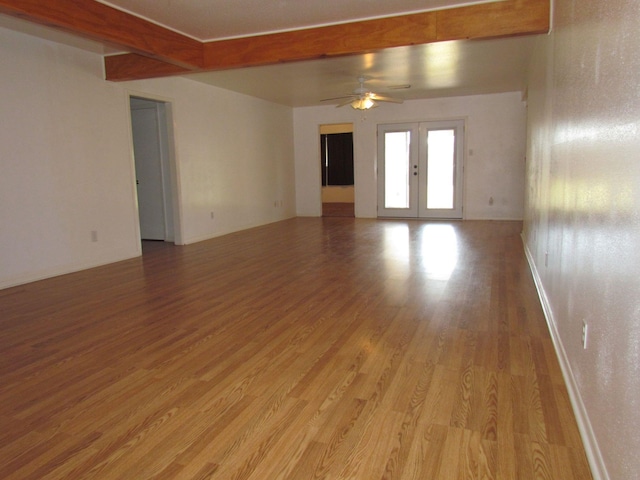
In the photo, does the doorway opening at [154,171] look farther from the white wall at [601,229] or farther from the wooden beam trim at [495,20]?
the white wall at [601,229]

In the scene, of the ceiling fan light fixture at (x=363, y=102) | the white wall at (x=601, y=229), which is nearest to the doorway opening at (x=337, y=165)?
the ceiling fan light fixture at (x=363, y=102)

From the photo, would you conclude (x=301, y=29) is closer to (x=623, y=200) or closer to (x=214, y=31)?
(x=214, y=31)

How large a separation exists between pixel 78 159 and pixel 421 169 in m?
6.74

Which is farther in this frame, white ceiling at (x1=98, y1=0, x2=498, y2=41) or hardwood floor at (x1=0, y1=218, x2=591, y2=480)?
Result: white ceiling at (x1=98, y1=0, x2=498, y2=41)

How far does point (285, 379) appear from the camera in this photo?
8.09 feet

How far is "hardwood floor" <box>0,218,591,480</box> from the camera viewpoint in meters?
1.79

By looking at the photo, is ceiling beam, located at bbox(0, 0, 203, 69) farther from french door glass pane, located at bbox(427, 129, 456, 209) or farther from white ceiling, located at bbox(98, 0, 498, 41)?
french door glass pane, located at bbox(427, 129, 456, 209)

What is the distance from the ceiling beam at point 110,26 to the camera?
3463 mm

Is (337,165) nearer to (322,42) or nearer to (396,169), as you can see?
(396,169)

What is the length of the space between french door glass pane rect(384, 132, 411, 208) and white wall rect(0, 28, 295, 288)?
371 centimetres

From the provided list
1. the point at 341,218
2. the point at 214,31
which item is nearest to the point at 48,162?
the point at 214,31

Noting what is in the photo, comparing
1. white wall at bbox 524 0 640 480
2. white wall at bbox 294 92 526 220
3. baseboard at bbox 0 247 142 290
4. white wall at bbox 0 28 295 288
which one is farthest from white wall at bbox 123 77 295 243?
white wall at bbox 524 0 640 480

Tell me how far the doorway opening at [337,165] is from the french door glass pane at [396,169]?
9.90ft

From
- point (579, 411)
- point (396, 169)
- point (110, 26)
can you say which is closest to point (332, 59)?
point (110, 26)
